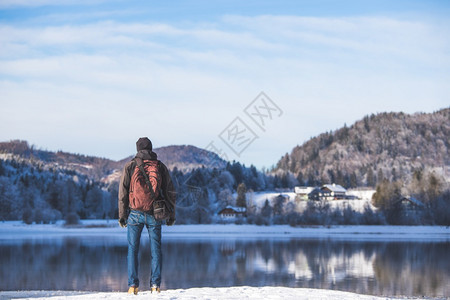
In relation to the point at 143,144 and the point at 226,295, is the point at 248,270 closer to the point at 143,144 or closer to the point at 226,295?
the point at 226,295

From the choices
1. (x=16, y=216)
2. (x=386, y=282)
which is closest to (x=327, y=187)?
(x=16, y=216)

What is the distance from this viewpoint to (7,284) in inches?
837

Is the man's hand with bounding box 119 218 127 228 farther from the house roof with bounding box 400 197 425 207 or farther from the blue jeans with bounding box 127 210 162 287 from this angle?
the house roof with bounding box 400 197 425 207

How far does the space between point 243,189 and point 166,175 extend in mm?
112722

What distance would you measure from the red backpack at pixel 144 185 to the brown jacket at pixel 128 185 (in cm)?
7

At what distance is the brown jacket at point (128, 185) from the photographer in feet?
33.7

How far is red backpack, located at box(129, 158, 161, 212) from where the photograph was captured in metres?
10.3

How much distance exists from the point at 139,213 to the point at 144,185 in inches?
19.7

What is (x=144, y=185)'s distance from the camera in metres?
10.4

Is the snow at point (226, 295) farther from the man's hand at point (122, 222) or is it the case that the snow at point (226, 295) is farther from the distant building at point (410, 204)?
the distant building at point (410, 204)

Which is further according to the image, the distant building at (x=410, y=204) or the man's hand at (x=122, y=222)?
the distant building at (x=410, y=204)

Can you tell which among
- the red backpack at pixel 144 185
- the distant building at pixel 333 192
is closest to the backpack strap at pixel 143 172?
the red backpack at pixel 144 185

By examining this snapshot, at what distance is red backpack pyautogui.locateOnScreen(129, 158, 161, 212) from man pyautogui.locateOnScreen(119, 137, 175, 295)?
2 centimetres

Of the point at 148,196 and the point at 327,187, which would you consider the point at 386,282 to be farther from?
the point at 327,187
